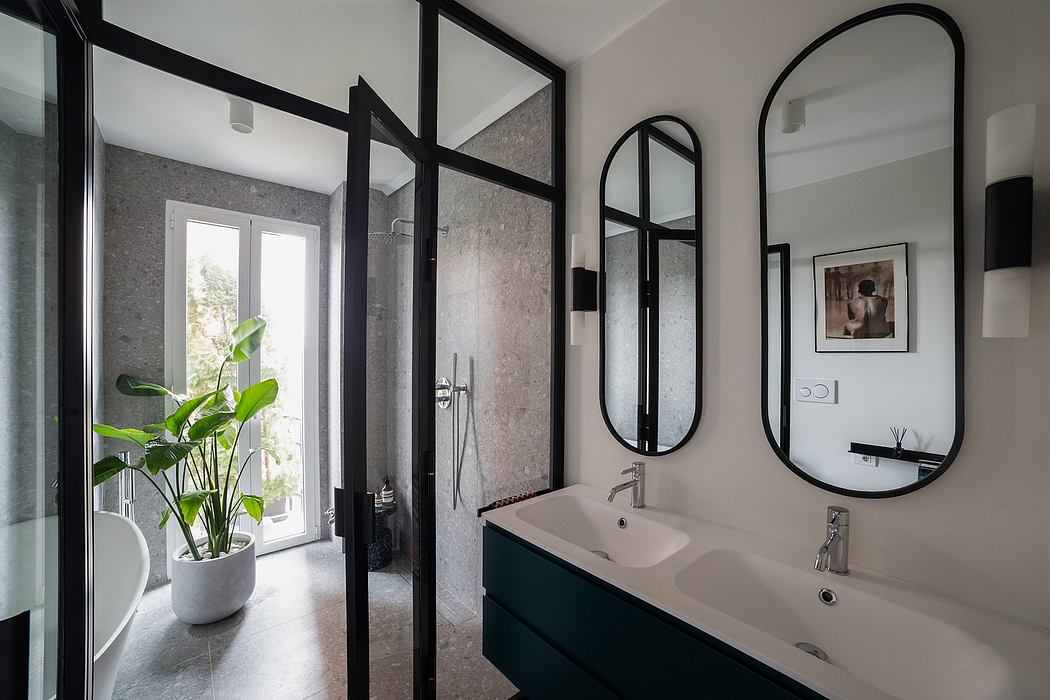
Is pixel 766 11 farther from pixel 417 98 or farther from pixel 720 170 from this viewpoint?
pixel 417 98

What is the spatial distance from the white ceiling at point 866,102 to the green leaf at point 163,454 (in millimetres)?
2508

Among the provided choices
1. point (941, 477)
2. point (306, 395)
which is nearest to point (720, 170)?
point (941, 477)

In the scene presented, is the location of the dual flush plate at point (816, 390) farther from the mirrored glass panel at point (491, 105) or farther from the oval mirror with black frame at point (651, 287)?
the mirrored glass panel at point (491, 105)

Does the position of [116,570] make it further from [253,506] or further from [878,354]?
[878,354]

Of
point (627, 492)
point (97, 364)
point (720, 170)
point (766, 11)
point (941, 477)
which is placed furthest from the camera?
point (97, 364)

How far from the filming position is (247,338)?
2506 mm

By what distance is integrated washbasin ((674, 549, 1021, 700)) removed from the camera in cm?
82

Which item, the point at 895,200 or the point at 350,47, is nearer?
the point at 895,200

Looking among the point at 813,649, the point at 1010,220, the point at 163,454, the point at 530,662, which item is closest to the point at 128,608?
the point at 163,454

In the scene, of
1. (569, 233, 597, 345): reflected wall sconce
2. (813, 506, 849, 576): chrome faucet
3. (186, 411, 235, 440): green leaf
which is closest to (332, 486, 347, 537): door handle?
(569, 233, 597, 345): reflected wall sconce

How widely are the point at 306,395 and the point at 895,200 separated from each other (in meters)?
3.20

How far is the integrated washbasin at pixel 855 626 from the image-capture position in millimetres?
823

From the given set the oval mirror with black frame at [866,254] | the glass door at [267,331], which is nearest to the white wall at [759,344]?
the oval mirror with black frame at [866,254]

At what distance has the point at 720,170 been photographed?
4.66 ft
